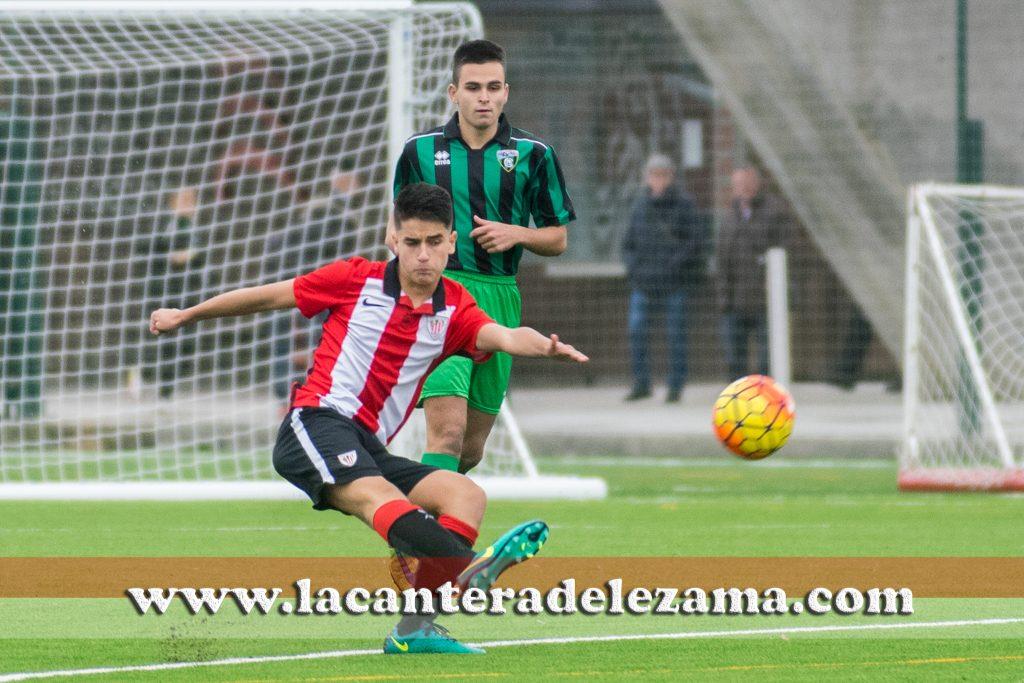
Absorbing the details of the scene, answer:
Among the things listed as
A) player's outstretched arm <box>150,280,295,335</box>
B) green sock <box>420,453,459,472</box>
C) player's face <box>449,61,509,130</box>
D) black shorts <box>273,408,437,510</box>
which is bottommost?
green sock <box>420,453,459,472</box>

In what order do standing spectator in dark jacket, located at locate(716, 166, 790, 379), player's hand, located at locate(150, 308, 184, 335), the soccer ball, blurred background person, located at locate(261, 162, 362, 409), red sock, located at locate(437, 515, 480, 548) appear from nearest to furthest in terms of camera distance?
1. red sock, located at locate(437, 515, 480, 548)
2. player's hand, located at locate(150, 308, 184, 335)
3. the soccer ball
4. blurred background person, located at locate(261, 162, 362, 409)
5. standing spectator in dark jacket, located at locate(716, 166, 790, 379)

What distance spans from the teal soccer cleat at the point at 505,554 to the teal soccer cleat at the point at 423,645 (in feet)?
1.01

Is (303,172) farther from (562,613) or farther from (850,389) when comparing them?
(562,613)

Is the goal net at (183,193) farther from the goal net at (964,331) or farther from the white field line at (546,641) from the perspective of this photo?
the white field line at (546,641)

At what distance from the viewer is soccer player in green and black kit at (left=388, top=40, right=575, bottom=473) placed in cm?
688

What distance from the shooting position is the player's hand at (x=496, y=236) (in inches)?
262

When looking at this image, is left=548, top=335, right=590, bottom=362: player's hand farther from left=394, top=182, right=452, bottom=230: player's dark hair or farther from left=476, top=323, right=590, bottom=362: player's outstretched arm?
left=394, top=182, right=452, bottom=230: player's dark hair

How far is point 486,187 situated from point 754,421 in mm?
1430

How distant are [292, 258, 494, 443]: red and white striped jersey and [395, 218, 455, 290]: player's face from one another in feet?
0.38

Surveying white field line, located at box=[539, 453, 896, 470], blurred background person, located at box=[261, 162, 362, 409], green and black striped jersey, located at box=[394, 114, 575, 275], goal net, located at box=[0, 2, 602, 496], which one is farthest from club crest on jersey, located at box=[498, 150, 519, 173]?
white field line, located at box=[539, 453, 896, 470]

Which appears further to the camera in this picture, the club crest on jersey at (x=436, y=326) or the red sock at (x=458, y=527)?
the club crest on jersey at (x=436, y=326)

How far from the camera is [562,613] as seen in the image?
Answer: 6156 mm

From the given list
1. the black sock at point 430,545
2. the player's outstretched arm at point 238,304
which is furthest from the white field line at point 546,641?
the player's outstretched arm at point 238,304

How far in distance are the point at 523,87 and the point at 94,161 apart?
13.4 ft
